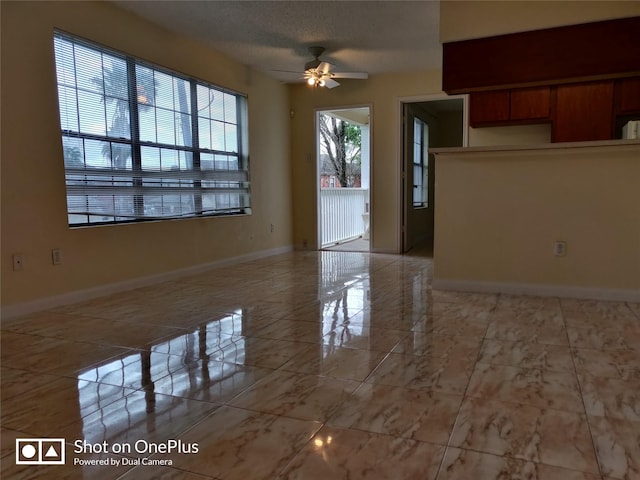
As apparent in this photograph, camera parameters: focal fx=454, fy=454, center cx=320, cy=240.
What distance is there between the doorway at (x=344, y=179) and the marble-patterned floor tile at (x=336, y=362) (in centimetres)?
431

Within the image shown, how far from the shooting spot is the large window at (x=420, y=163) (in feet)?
23.3

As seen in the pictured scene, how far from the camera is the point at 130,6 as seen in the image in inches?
154

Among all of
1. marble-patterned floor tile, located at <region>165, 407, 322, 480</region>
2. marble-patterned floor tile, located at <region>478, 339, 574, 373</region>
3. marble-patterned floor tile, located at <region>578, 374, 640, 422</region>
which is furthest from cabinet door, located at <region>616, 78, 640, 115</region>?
marble-patterned floor tile, located at <region>165, 407, 322, 480</region>

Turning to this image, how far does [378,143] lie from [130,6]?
11.5 feet

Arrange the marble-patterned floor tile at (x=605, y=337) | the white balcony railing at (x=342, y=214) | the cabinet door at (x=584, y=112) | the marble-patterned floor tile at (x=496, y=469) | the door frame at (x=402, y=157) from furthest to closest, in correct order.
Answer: the white balcony railing at (x=342, y=214)
the door frame at (x=402, y=157)
the cabinet door at (x=584, y=112)
the marble-patterned floor tile at (x=605, y=337)
the marble-patterned floor tile at (x=496, y=469)

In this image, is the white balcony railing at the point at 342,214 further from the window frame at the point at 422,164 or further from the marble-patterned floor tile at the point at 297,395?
the marble-patterned floor tile at the point at 297,395

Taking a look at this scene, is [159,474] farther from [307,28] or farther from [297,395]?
[307,28]

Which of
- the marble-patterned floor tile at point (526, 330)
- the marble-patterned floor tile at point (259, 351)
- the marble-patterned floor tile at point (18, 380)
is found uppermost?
the marble-patterned floor tile at point (18, 380)

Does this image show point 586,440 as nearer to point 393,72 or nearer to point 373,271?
point 373,271

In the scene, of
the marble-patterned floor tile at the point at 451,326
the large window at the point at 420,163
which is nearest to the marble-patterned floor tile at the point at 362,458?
the marble-patterned floor tile at the point at 451,326

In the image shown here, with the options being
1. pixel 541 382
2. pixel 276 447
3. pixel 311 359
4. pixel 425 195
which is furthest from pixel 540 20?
pixel 425 195

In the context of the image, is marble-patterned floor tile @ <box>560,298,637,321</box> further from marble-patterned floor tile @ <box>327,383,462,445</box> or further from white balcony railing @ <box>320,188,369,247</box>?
white balcony railing @ <box>320,188,369,247</box>

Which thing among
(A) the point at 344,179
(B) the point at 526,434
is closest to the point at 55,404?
(B) the point at 526,434

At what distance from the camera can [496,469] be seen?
1361 millimetres
